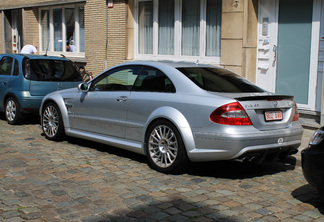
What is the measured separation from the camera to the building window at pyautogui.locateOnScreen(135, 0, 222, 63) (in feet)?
40.5

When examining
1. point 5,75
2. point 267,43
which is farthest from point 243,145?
point 5,75

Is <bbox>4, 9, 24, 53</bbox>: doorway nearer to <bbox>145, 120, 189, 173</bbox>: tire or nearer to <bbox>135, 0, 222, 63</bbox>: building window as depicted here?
<bbox>135, 0, 222, 63</bbox>: building window

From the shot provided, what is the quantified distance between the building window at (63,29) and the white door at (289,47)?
25.2 feet

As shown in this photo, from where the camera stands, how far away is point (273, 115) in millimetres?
6133

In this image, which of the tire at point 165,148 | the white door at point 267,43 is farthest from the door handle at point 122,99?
the white door at point 267,43

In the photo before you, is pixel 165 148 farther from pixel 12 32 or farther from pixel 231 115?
pixel 12 32

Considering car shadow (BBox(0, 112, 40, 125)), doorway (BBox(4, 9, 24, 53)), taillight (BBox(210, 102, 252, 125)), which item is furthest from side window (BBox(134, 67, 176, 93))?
doorway (BBox(4, 9, 24, 53))

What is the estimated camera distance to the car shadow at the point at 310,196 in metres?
5.22

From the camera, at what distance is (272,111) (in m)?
6.13

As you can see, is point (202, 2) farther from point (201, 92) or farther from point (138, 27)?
point (201, 92)

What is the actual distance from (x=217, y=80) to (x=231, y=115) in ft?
3.30

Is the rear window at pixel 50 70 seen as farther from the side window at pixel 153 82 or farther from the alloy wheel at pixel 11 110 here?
the side window at pixel 153 82

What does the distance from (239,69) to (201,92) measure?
5250 mm

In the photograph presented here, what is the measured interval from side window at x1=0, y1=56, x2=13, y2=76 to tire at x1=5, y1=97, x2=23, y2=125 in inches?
27.5
